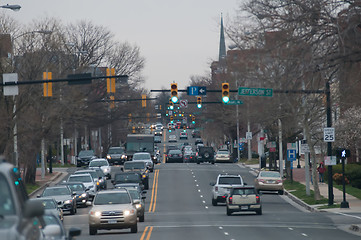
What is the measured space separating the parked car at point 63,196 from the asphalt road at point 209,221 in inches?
24.5

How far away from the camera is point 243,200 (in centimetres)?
3700

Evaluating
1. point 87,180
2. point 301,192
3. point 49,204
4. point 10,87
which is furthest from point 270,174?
point 10,87

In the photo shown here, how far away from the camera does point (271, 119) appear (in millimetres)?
51062

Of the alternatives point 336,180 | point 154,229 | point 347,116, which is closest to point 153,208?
point 154,229

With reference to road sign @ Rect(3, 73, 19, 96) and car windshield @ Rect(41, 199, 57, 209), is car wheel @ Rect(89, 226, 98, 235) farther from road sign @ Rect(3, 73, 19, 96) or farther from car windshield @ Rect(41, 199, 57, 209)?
road sign @ Rect(3, 73, 19, 96)

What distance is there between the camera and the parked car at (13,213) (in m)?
7.88

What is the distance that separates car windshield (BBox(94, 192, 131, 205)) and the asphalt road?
1.21 meters

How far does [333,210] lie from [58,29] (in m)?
30.1

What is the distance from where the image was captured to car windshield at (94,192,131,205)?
93.8ft

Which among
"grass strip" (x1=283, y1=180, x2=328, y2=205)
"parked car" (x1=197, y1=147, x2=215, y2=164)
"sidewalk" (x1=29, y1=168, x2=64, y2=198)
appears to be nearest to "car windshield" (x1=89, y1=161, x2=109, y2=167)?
"sidewalk" (x1=29, y1=168, x2=64, y2=198)

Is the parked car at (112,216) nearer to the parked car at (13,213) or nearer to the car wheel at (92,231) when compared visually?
the car wheel at (92,231)

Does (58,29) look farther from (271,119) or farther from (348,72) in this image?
(348,72)

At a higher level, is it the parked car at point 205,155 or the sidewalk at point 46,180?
the parked car at point 205,155

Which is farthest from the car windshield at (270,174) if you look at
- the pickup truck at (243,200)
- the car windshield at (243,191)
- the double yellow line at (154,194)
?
the car windshield at (243,191)
